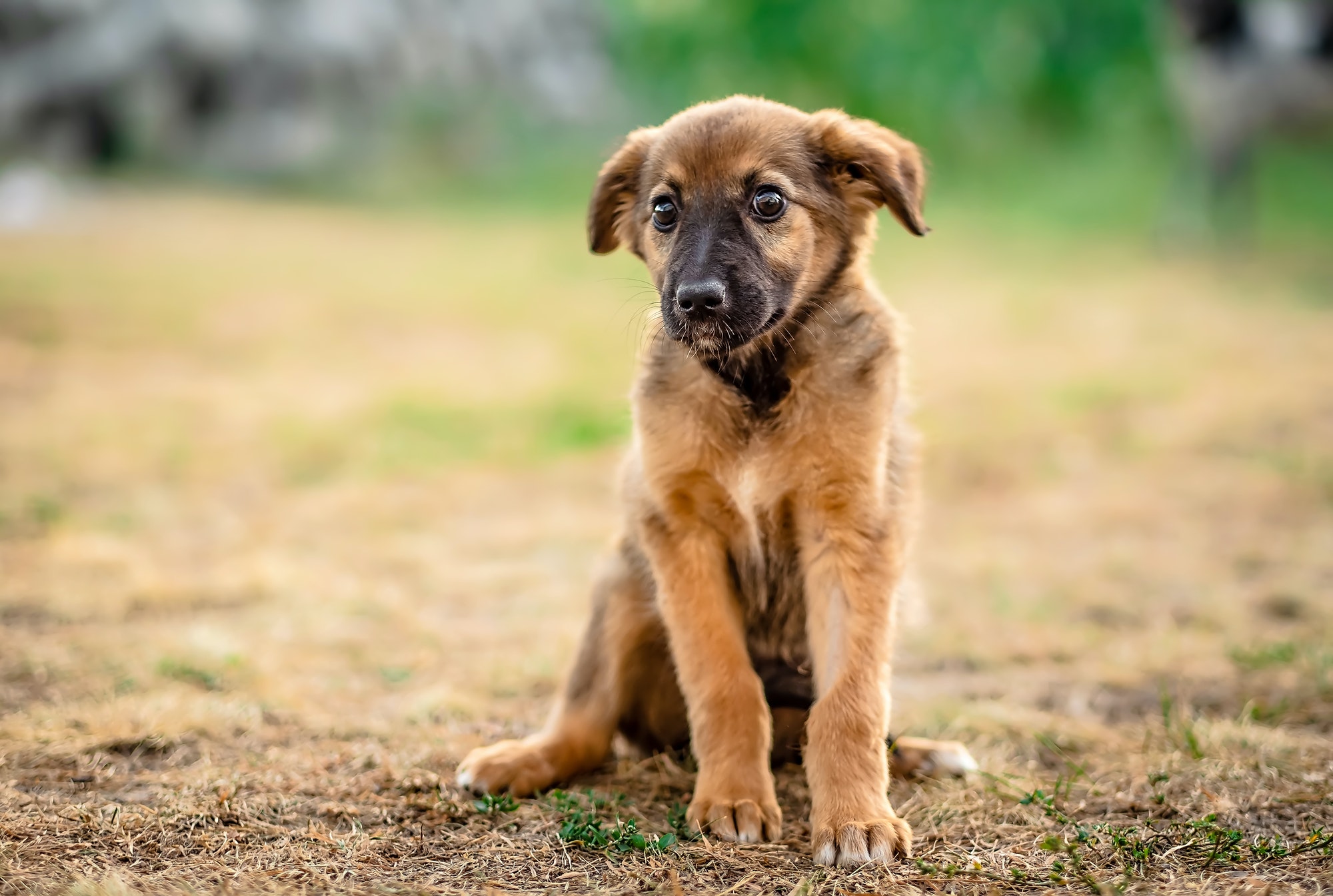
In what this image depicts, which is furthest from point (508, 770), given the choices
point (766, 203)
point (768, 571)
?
point (766, 203)

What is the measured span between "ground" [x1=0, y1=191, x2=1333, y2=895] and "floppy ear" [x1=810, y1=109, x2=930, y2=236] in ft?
2.48

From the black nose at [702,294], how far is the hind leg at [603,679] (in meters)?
0.84

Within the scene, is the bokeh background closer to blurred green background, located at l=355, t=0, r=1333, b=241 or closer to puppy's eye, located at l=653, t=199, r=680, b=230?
blurred green background, located at l=355, t=0, r=1333, b=241

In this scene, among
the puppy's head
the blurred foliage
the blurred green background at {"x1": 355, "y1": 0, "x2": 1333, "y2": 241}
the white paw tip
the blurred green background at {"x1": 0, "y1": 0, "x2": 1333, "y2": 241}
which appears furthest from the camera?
the blurred foliage

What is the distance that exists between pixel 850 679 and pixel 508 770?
1.00 meters

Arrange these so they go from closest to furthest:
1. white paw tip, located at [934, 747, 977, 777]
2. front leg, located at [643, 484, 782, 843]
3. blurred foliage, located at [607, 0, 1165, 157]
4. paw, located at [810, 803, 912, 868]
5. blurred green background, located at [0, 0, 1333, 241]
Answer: paw, located at [810, 803, 912, 868] → front leg, located at [643, 484, 782, 843] → white paw tip, located at [934, 747, 977, 777] → blurred green background, located at [0, 0, 1333, 241] → blurred foliage, located at [607, 0, 1165, 157]

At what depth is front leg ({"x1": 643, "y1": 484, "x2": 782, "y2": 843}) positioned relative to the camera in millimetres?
3195

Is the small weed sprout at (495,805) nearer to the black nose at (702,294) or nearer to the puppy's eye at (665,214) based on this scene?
the black nose at (702,294)

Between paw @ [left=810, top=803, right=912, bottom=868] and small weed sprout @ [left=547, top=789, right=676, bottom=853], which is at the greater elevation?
paw @ [left=810, top=803, right=912, bottom=868]

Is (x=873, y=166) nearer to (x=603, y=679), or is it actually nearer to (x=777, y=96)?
(x=603, y=679)

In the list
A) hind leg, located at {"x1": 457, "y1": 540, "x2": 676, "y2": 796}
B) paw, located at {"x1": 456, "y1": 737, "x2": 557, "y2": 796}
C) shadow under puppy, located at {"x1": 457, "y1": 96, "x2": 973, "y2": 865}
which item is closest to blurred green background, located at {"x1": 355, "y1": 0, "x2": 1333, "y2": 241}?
shadow under puppy, located at {"x1": 457, "y1": 96, "x2": 973, "y2": 865}

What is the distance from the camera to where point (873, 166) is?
11.8ft

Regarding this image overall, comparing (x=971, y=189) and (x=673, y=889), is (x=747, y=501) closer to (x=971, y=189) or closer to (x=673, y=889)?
(x=673, y=889)

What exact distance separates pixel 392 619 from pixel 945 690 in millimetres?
2487
